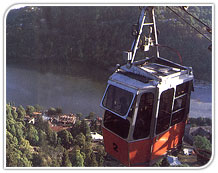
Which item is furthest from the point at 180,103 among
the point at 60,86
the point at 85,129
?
the point at 60,86

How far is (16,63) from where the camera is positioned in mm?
8859

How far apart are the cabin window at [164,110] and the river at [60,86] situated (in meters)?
5.67

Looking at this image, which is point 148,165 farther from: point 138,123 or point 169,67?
point 169,67

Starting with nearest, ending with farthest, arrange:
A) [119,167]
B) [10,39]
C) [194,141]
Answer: [119,167], [194,141], [10,39]

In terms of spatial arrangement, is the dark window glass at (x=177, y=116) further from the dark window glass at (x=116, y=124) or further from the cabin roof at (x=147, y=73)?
the dark window glass at (x=116, y=124)

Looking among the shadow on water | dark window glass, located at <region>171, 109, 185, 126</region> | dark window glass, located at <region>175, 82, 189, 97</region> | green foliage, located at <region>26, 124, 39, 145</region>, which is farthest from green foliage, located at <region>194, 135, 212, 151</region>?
the shadow on water

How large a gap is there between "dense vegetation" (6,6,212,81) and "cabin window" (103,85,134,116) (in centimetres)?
618

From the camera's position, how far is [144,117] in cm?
156

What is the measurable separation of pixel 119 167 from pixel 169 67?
80cm

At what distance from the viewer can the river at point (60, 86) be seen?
7962 mm

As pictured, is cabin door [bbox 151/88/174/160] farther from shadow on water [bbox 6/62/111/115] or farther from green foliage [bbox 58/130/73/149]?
shadow on water [bbox 6/62/111/115]

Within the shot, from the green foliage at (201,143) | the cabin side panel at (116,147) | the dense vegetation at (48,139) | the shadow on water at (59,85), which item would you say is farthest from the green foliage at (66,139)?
the cabin side panel at (116,147)

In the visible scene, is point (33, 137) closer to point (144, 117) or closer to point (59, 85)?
point (144, 117)

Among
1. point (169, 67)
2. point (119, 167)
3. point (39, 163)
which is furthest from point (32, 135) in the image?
point (169, 67)
